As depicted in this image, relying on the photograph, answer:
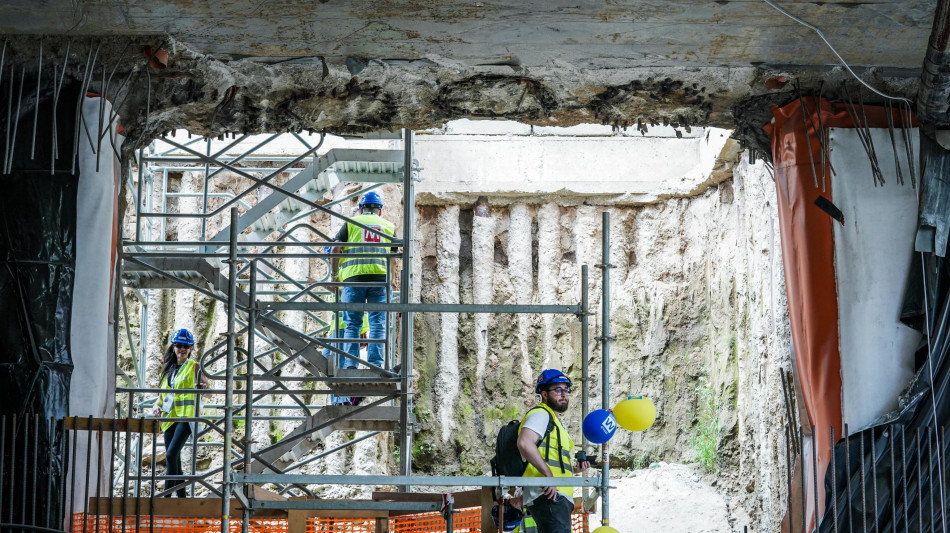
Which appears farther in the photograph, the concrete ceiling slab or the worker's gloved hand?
the concrete ceiling slab

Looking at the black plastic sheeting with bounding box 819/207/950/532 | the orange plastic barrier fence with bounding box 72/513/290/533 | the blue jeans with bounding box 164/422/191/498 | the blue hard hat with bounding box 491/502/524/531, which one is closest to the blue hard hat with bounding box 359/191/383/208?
the blue jeans with bounding box 164/422/191/498

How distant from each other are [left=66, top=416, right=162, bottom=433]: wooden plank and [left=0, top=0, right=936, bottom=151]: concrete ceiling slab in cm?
209

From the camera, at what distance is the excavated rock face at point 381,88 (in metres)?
7.43

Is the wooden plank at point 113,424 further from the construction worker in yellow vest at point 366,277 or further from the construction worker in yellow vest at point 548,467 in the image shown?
the construction worker in yellow vest at point 366,277

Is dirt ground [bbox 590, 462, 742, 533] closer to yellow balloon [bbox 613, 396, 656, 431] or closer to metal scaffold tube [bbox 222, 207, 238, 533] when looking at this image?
yellow balloon [bbox 613, 396, 656, 431]

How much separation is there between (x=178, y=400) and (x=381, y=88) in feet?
12.7

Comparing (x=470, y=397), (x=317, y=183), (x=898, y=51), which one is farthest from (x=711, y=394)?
(x=898, y=51)

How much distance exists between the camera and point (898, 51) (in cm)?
756

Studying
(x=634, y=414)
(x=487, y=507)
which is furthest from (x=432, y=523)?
(x=634, y=414)

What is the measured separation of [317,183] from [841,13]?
530 centimetres

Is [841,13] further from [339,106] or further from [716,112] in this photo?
[339,106]

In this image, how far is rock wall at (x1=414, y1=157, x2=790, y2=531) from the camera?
42.6 feet

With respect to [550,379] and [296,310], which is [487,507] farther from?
[296,310]

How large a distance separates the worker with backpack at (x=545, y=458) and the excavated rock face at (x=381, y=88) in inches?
87.2
